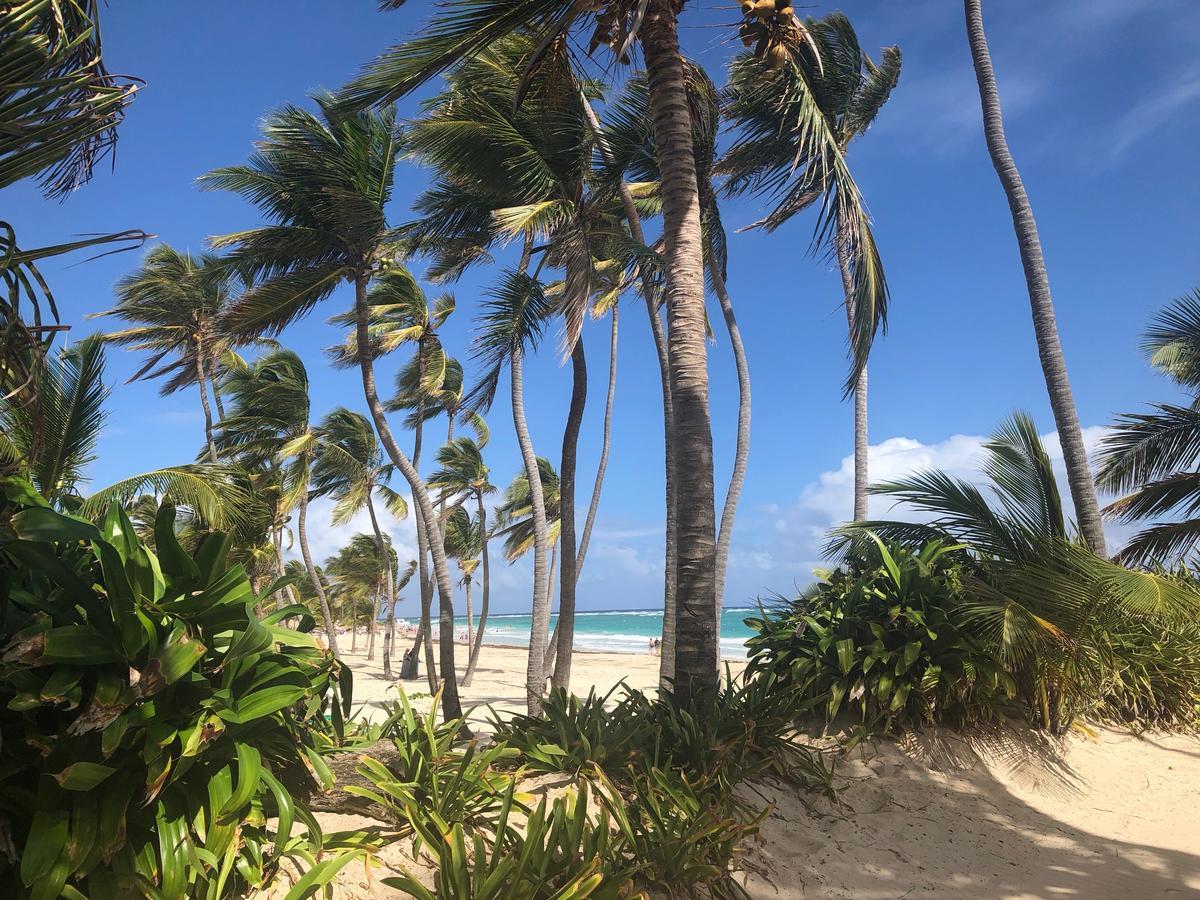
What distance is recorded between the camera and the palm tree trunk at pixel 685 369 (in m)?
5.21

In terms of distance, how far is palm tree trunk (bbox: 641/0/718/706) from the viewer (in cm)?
521

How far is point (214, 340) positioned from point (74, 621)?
1130 cm

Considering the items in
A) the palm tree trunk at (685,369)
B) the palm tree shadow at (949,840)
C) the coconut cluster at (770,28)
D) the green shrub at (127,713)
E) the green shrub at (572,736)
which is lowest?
the palm tree shadow at (949,840)

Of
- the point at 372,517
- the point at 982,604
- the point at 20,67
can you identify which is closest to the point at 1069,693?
the point at 982,604

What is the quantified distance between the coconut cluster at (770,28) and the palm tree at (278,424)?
17.3 metres

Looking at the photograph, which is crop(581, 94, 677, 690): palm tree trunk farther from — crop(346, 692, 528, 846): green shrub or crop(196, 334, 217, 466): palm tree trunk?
crop(196, 334, 217, 466): palm tree trunk

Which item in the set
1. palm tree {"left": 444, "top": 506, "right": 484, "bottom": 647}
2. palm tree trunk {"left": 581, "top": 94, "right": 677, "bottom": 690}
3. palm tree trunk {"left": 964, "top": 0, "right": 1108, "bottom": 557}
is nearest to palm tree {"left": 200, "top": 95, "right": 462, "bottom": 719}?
palm tree trunk {"left": 581, "top": 94, "right": 677, "bottom": 690}

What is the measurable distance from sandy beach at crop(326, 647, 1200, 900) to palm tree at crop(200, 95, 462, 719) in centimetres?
699

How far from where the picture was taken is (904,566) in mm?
6230

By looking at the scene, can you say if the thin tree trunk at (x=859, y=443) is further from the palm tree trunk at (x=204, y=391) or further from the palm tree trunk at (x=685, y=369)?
the palm tree trunk at (x=204, y=391)

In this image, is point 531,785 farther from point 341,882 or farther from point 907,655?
point 907,655

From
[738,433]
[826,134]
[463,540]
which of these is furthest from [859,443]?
[463,540]

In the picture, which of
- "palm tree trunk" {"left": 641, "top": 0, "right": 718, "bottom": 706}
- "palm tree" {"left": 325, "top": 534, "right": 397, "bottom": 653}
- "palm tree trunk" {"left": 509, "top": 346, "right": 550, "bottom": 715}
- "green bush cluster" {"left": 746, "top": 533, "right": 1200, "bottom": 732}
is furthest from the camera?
"palm tree" {"left": 325, "top": 534, "right": 397, "bottom": 653}

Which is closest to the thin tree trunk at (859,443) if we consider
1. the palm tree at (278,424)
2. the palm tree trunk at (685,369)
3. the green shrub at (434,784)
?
the palm tree trunk at (685,369)
